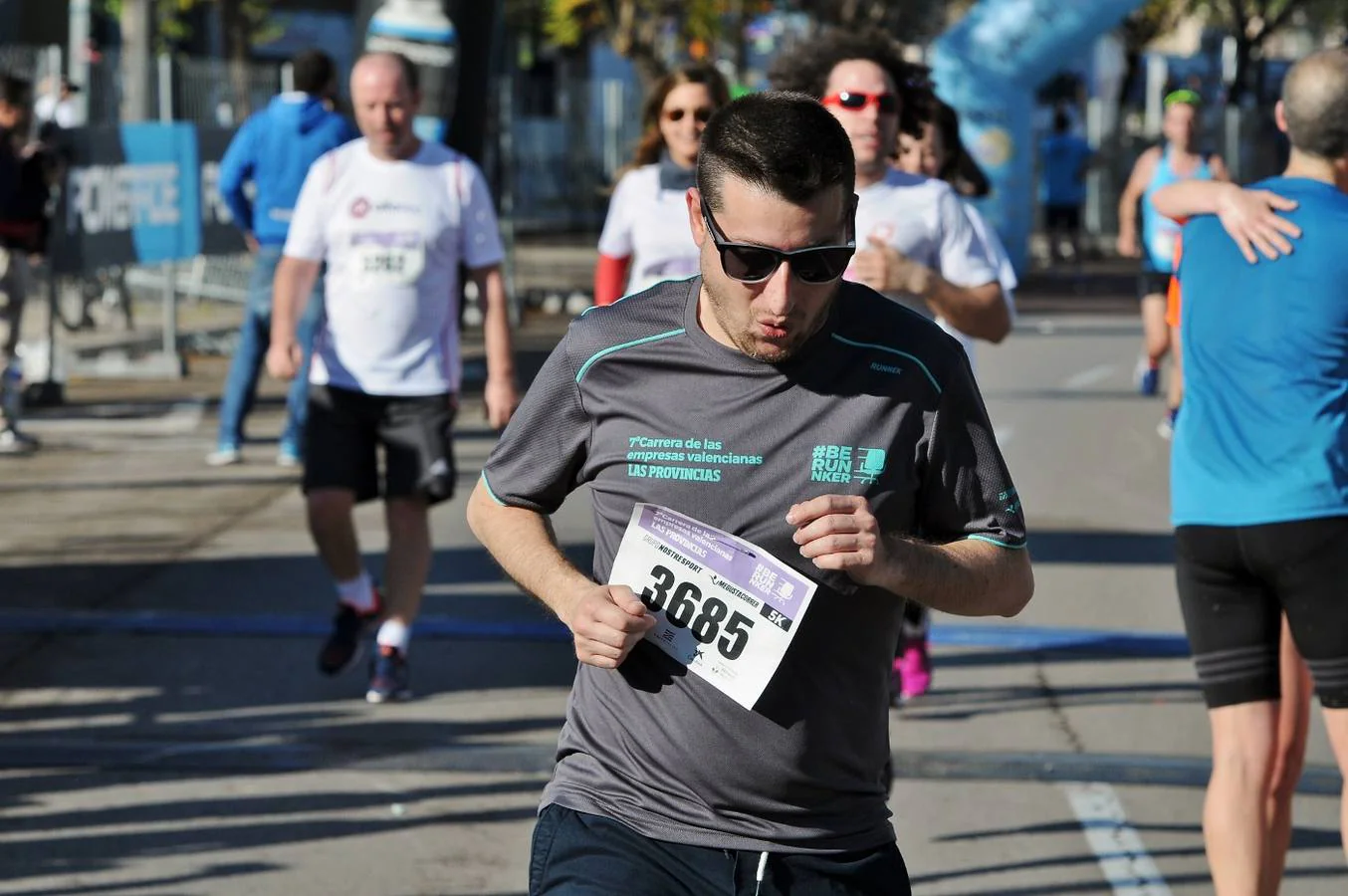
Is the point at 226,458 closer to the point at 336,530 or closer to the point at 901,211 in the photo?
the point at 336,530

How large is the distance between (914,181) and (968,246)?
0.83ft

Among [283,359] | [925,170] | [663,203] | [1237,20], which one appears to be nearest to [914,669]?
[925,170]

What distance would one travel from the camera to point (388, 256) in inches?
257

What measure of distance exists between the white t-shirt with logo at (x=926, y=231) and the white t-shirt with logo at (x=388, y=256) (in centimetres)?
156

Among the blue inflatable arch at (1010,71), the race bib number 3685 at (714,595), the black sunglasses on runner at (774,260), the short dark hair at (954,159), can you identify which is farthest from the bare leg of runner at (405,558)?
the blue inflatable arch at (1010,71)

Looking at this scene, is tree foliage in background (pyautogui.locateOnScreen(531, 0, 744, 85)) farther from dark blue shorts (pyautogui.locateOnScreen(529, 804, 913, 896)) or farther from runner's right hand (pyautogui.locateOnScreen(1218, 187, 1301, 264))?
dark blue shorts (pyautogui.locateOnScreen(529, 804, 913, 896))

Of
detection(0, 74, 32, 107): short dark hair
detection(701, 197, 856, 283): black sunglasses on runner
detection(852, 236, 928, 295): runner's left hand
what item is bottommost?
detection(852, 236, 928, 295): runner's left hand

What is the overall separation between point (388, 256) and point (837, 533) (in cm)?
405

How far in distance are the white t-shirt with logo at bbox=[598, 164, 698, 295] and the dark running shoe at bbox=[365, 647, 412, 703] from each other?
1.37m

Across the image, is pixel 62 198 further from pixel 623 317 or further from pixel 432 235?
pixel 623 317

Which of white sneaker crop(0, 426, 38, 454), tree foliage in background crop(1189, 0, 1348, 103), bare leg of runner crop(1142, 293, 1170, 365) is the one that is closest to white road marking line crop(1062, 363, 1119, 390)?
bare leg of runner crop(1142, 293, 1170, 365)

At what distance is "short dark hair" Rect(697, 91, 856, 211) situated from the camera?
2805 millimetres

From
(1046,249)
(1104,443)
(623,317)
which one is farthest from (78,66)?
(1046,249)

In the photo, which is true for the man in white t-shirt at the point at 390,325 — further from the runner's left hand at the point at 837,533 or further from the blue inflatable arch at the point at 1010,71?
the blue inflatable arch at the point at 1010,71
